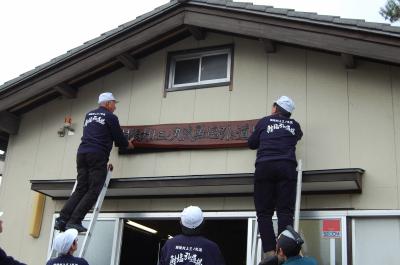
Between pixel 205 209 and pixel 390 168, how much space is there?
7.31 feet

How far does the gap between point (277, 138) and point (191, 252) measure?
1.91 m

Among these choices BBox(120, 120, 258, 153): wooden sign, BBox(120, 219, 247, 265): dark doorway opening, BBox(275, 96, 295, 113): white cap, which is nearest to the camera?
BBox(275, 96, 295, 113): white cap

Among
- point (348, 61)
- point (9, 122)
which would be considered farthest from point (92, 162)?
point (348, 61)

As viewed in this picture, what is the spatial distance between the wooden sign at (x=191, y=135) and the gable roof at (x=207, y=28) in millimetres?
1107

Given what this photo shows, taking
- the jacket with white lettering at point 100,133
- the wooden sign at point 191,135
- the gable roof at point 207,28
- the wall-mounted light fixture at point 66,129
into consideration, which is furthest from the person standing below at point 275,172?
the wall-mounted light fixture at point 66,129

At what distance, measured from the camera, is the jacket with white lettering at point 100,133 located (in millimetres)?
6801

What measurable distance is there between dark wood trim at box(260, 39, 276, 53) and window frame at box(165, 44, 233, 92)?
0.52 m

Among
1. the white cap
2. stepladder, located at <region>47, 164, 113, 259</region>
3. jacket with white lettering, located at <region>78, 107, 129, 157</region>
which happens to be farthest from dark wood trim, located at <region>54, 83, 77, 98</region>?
the white cap

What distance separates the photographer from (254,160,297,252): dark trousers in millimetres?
5672

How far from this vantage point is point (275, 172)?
584 centimetres

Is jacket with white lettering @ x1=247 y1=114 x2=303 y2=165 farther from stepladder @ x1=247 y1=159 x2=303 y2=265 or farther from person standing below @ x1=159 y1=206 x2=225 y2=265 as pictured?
person standing below @ x1=159 y1=206 x2=225 y2=265

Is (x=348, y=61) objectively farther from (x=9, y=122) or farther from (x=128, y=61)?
(x=9, y=122)

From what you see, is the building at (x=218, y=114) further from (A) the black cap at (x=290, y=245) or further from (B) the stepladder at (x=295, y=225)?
(A) the black cap at (x=290, y=245)

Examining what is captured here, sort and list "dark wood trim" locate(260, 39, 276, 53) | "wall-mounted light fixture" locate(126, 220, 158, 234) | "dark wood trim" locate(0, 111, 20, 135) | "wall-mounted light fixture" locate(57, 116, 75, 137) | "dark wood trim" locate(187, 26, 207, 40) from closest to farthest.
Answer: "dark wood trim" locate(260, 39, 276, 53), "dark wood trim" locate(187, 26, 207, 40), "wall-mounted light fixture" locate(126, 220, 158, 234), "wall-mounted light fixture" locate(57, 116, 75, 137), "dark wood trim" locate(0, 111, 20, 135)
